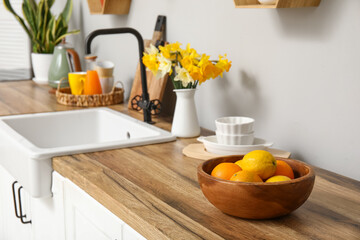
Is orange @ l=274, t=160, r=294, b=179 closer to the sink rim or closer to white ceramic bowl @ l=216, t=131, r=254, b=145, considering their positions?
white ceramic bowl @ l=216, t=131, r=254, b=145

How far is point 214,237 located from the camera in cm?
96

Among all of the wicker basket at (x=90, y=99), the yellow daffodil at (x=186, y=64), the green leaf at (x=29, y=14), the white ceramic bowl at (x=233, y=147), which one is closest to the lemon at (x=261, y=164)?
the white ceramic bowl at (x=233, y=147)

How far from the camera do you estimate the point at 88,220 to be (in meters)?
1.36

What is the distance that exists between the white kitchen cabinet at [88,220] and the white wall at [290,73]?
2.13 ft

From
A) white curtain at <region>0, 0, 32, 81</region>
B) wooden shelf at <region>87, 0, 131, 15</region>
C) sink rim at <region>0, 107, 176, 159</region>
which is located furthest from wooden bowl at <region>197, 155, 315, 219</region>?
white curtain at <region>0, 0, 32, 81</region>

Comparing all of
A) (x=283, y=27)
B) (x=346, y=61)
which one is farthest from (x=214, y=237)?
(x=283, y=27)

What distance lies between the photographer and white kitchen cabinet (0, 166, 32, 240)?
72.7 inches

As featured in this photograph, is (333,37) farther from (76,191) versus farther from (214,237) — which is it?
(76,191)

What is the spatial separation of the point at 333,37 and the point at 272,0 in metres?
0.20

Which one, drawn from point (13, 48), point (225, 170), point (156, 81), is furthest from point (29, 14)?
point (225, 170)

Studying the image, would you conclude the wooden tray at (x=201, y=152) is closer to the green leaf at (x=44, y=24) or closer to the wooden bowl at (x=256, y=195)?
the wooden bowl at (x=256, y=195)

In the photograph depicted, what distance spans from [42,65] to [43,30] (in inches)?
8.3

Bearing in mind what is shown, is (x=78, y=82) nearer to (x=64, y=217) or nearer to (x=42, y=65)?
(x=42, y=65)

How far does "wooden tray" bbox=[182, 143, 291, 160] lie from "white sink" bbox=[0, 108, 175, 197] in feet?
0.45
